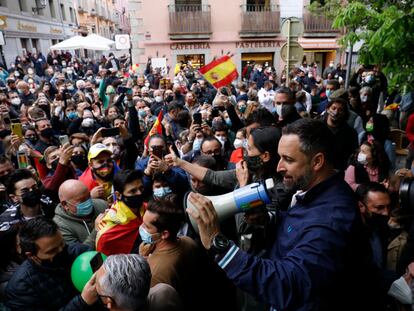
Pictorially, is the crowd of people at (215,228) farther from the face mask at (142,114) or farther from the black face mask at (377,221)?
the face mask at (142,114)

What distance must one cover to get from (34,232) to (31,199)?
0.89 meters

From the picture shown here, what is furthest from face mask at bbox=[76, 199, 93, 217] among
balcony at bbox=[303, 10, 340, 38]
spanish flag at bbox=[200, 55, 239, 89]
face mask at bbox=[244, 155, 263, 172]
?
balcony at bbox=[303, 10, 340, 38]

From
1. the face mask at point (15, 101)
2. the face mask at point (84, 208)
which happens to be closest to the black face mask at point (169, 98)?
the face mask at point (15, 101)

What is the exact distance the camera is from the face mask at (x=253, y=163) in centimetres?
254

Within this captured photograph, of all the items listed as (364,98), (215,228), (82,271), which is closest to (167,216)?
(82,271)

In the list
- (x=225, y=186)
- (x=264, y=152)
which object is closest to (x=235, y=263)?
(x=264, y=152)

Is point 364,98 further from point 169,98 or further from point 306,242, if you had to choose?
point 306,242

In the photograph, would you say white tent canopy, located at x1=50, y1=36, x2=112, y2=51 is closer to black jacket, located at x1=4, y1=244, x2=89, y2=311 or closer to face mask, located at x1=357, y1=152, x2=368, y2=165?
face mask, located at x1=357, y1=152, x2=368, y2=165

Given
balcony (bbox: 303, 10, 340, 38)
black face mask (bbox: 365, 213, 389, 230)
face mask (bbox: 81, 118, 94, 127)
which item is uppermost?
balcony (bbox: 303, 10, 340, 38)

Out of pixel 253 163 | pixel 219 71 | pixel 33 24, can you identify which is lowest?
pixel 253 163

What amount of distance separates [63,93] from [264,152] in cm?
659

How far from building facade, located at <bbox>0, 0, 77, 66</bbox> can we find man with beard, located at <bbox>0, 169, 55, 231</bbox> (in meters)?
13.7

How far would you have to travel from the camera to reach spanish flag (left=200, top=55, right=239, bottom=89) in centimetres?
759

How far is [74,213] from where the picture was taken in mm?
3023
